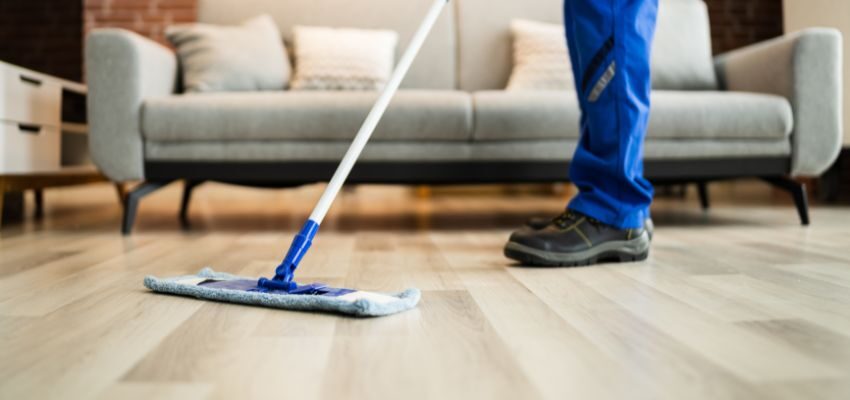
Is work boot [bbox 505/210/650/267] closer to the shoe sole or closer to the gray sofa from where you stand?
the shoe sole

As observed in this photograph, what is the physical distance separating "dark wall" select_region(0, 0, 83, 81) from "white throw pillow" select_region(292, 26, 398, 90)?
9.38 feet

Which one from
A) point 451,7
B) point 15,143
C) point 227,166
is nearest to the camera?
point 227,166

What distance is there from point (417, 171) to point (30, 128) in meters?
1.30

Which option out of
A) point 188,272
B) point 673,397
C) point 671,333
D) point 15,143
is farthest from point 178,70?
point 673,397

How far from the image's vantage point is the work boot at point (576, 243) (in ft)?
4.54

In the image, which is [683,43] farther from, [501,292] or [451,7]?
[501,292]

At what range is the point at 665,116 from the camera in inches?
81.7

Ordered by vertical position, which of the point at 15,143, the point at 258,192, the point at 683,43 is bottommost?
the point at 258,192

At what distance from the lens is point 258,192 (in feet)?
14.5

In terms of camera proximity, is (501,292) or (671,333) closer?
(671,333)

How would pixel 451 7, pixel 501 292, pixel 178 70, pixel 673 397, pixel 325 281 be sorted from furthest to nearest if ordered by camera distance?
pixel 451 7 → pixel 178 70 → pixel 325 281 → pixel 501 292 → pixel 673 397

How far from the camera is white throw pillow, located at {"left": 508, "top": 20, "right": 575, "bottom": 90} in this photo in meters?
2.52

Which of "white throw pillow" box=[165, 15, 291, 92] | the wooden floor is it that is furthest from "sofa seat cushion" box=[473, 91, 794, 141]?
"white throw pillow" box=[165, 15, 291, 92]

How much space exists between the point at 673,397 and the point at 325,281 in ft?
2.43
